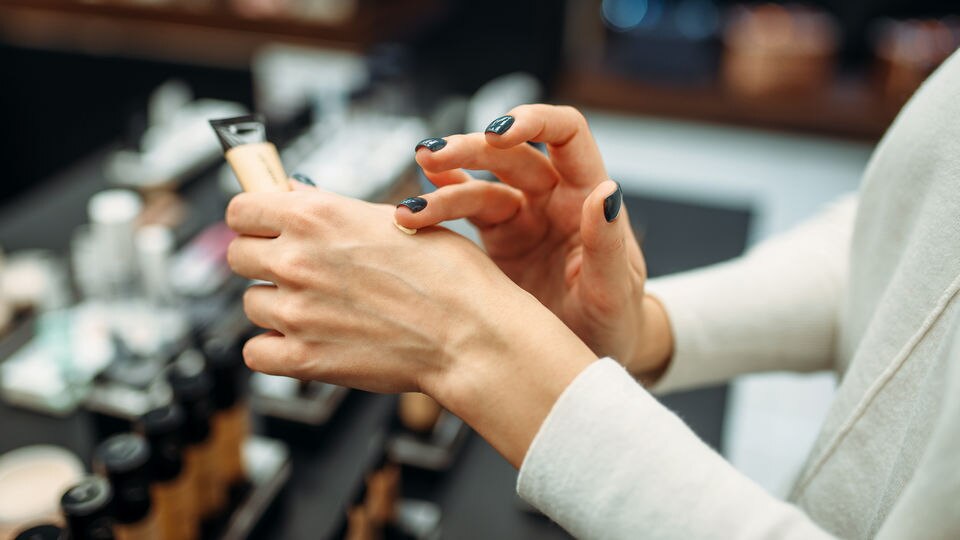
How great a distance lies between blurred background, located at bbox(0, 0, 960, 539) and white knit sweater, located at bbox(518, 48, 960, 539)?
24 centimetres

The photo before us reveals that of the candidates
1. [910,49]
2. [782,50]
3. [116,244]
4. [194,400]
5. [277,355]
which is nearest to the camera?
[277,355]

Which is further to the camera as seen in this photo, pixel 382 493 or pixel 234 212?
pixel 382 493

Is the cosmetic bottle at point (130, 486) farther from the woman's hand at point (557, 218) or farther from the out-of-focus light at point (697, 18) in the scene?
the out-of-focus light at point (697, 18)

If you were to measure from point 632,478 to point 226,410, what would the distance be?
0.51 m

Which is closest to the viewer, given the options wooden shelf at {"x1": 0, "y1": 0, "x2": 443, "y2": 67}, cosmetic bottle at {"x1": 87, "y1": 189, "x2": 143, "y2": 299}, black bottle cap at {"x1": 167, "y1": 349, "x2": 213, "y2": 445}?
black bottle cap at {"x1": 167, "y1": 349, "x2": 213, "y2": 445}

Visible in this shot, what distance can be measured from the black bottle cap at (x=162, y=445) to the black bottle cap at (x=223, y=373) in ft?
0.25

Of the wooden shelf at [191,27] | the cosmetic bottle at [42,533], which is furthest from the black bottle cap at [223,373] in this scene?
the wooden shelf at [191,27]

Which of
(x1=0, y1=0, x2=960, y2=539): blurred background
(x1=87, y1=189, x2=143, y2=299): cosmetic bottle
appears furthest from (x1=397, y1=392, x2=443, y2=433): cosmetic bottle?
(x1=87, y1=189, x2=143, y2=299): cosmetic bottle

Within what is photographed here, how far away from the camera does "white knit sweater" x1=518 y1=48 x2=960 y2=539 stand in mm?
502

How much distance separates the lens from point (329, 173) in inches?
62.2

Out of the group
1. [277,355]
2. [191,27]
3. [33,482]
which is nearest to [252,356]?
[277,355]

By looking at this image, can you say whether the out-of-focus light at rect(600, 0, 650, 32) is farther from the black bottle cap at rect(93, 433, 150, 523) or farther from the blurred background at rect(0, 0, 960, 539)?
the black bottle cap at rect(93, 433, 150, 523)

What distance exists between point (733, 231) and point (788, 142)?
1359mm

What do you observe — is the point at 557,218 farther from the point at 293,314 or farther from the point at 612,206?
the point at 293,314
